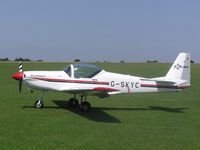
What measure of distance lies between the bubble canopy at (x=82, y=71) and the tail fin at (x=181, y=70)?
9.82 feet

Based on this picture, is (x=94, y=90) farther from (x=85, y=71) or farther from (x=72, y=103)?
(x=72, y=103)

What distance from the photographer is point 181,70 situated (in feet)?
49.7

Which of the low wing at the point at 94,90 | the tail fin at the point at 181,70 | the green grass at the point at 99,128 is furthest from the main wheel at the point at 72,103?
the tail fin at the point at 181,70

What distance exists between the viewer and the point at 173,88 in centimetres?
1489

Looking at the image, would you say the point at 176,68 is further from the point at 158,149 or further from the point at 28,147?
the point at 28,147

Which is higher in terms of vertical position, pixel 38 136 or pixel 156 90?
pixel 156 90

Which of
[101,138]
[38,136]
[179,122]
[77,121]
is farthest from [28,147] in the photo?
[179,122]

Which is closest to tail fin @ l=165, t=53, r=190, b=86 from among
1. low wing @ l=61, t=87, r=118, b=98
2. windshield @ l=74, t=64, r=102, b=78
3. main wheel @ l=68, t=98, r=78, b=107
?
windshield @ l=74, t=64, r=102, b=78

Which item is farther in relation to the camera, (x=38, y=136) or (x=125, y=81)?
(x=125, y=81)

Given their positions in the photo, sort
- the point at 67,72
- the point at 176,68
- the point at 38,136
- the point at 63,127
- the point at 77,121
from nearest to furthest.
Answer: the point at 38,136 → the point at 63,127 → the point at 77,121 → the point at 67,72 → the point at 176,68

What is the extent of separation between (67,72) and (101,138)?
18.3 feet

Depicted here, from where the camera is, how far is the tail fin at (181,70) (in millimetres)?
15125

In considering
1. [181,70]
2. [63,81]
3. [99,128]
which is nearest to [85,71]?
[63,81]

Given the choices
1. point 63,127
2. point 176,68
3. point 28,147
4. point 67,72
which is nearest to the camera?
point 28,147
